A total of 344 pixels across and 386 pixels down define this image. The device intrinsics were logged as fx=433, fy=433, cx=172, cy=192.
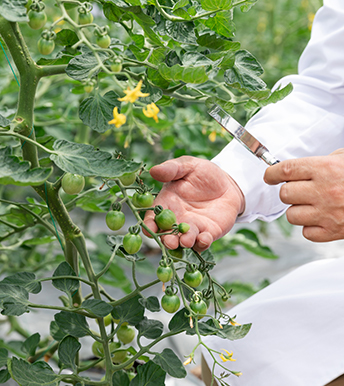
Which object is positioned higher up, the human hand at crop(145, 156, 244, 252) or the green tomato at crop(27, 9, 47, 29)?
the green tomato at crop(27, 9, 47, 29)

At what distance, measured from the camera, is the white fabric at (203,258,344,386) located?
75cm

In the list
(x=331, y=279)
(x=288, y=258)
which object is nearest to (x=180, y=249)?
(x=331, y=279)

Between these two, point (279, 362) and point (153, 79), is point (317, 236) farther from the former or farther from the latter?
point (153, 79)

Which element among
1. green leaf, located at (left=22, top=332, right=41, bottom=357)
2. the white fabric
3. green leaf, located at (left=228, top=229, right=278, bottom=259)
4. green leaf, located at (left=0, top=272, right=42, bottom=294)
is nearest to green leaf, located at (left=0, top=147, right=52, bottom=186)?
green leaf, located at (left=0, top=272, right=42, bottom=294)

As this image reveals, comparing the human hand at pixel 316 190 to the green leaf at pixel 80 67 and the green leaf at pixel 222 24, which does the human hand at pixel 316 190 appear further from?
the green leaf at pixel 80 67

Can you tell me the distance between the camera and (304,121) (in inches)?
38.9

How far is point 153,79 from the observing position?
1.84 feet

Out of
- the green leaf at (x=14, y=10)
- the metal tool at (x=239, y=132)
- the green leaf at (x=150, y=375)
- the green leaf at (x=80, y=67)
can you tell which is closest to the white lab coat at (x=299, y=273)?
the metal tool at (x=239, y=132)

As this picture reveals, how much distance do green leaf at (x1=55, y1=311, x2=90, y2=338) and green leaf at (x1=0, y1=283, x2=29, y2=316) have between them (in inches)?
2.9

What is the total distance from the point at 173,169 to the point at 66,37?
0.25 metres

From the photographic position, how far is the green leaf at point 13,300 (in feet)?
1.84

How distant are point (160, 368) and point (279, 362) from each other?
0.27 m

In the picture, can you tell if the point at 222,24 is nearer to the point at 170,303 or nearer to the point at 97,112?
the point at 97,112

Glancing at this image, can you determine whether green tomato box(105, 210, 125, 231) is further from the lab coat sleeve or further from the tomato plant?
the lab coat sleeve
